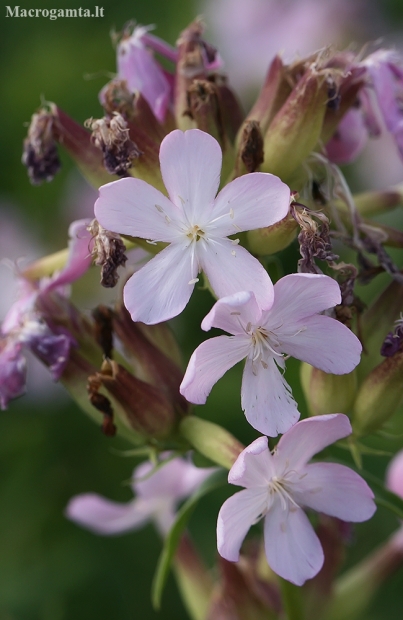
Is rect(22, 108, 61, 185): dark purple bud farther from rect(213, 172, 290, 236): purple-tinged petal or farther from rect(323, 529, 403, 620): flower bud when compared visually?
rect(323, 529, 403, 620): flower bud

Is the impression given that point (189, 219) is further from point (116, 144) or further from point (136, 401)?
point (136, 401)

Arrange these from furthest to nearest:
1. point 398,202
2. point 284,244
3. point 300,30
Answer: point 300,30 → point 398,202 → point 284,244

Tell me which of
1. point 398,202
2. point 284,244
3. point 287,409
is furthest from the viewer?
point 398,202

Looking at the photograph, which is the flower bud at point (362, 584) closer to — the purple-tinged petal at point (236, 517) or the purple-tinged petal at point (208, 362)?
the purple-tinged petal at point (236, 517)

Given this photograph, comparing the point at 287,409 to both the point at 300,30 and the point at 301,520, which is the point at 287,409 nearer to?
the point at 301,520

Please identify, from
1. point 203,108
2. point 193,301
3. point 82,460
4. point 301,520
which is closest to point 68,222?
point 193,301

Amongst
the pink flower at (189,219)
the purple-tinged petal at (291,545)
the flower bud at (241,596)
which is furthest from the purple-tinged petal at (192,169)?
the flower bud at (241,596)
